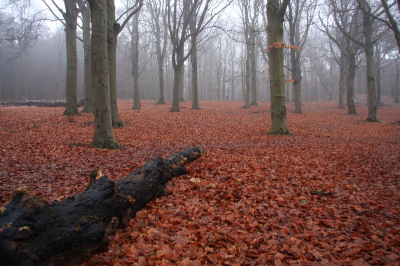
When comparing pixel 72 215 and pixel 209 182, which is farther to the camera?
pixel 209 182

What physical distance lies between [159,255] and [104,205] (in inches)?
31.7

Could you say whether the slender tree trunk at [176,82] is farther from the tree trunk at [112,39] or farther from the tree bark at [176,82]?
the tree trunk at [112,39]

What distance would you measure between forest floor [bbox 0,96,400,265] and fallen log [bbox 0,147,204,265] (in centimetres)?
24

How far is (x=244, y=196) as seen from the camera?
4133 millimetres

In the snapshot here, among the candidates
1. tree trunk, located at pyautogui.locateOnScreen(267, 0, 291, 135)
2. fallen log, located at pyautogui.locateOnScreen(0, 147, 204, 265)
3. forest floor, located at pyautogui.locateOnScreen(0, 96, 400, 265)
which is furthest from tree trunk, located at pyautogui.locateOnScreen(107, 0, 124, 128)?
fallen log, located at pyautogui.locateOnScreen(0, 147, 204, 265)

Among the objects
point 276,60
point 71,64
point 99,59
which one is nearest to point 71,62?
point 71,64

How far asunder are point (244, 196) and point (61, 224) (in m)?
2.69

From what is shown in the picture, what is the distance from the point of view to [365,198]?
410 cm

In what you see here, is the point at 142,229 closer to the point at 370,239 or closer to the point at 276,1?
the point at 370,239

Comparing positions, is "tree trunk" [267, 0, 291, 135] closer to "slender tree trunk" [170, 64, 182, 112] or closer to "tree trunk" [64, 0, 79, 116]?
"slender tree trunk" [170, 64, 182, 112]

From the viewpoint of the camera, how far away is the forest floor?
8.91ft

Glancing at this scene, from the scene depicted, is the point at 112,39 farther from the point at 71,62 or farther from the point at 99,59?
the point at 71,62

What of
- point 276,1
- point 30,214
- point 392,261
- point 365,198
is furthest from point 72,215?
point 276,1

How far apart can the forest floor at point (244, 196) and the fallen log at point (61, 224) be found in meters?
0.24
